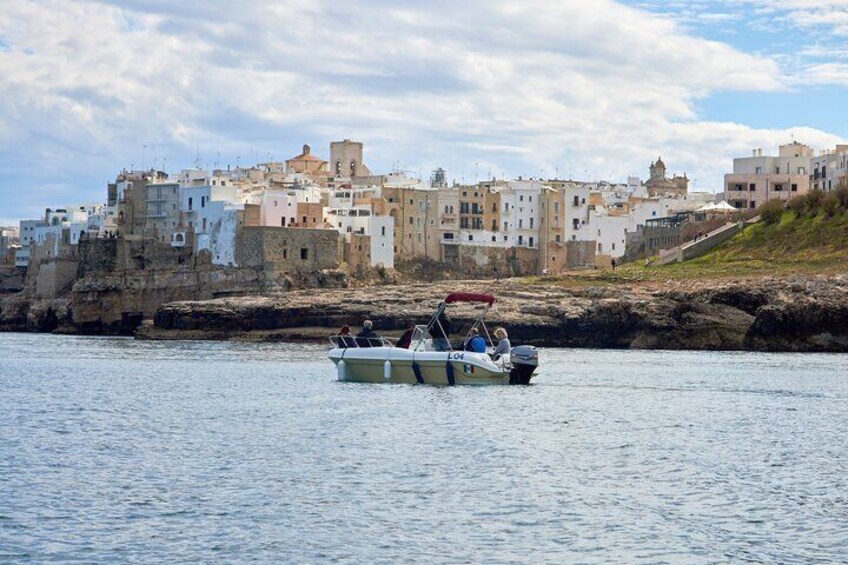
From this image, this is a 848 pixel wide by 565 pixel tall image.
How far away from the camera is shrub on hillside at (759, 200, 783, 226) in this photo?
104m

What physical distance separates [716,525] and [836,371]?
38.3 metres

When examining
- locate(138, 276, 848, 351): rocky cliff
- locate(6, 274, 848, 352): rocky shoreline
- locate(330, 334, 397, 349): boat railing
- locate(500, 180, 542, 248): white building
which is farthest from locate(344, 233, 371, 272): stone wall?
locate(330, 334, 397, 349): boat railing

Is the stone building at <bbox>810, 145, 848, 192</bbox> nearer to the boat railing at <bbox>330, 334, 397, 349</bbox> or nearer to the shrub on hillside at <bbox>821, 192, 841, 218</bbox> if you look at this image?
the shrub on hillside at <bbox>821, 192, 841, 218</bbox>

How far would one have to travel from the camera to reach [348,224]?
122688 millimetres

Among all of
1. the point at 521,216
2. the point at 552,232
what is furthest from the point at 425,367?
the point at 521,216

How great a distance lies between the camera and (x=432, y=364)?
50.8 m

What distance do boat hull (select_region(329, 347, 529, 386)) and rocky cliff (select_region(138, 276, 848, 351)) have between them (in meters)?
32.6

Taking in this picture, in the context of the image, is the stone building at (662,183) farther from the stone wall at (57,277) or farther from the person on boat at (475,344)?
the person on boat at (475,344)

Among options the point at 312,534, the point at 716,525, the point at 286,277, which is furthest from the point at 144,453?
the point at 286,277

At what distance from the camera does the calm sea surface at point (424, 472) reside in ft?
77.5

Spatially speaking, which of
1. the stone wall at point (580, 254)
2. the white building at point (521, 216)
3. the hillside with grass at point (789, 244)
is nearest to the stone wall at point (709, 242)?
the hillside with grass at point (789, 244)

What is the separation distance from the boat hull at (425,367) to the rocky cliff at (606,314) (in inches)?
1285

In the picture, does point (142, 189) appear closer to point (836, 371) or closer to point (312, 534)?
point (836, 371)

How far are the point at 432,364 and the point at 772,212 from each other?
59.1 m
